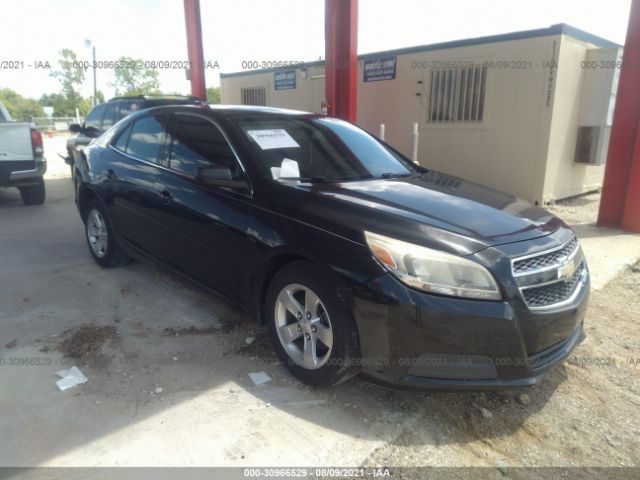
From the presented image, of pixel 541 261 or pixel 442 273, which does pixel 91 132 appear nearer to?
pixel 442 273

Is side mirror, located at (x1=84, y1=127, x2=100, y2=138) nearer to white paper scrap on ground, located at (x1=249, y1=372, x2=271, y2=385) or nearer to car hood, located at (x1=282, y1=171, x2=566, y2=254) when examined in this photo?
car hood, located at (x1=282, y1=171, x2=566, y2=254)

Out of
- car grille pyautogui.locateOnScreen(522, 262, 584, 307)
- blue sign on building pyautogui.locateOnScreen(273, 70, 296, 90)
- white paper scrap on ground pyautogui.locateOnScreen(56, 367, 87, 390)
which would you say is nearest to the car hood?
car grille pyautogui.locateOnScreen(522, 262, 584, 307)

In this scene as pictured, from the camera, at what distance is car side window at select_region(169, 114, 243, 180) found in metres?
3.19

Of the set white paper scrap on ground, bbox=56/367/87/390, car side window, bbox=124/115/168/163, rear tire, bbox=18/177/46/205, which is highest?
car side window, bbox=124/115/168/163

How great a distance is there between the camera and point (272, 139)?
3.29 metres

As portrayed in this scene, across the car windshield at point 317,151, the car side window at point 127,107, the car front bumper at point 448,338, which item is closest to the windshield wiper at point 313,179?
the car windshield at point 317,151

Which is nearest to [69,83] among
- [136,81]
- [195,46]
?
[136,81]

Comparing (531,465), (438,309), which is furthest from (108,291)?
(531,465)

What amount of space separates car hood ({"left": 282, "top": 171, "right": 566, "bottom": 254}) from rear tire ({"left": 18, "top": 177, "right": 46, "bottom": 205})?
6956 mm

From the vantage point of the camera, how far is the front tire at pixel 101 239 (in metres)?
4.64

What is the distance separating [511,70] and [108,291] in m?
7.67

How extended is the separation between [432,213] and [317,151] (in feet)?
3.78

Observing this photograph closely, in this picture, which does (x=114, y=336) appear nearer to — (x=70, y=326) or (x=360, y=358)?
(x=70, y=326)

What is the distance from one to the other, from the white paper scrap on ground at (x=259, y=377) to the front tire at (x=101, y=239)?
242 centimetres
